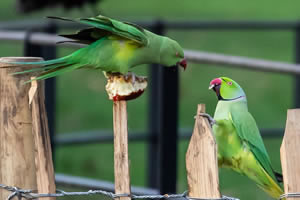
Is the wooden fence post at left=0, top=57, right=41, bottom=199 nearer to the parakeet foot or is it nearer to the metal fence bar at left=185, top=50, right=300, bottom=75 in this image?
the parakeet foot

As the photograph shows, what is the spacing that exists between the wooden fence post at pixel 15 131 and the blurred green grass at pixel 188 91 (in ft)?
15.1

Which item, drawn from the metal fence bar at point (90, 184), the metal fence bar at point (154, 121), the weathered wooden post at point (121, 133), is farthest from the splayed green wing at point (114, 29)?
the metal fence bar at point (154, 121)

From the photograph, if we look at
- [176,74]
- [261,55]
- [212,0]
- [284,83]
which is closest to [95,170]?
[176,74]

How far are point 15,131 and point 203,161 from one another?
623 mm

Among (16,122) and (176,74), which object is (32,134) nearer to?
(16,122)

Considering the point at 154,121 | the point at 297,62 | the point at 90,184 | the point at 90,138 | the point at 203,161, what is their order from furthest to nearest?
the point at 297,62 < the point at 154,121 < the point at 90,138 < the point at 90,184 < the point at 203,161

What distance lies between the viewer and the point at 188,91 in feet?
38.7

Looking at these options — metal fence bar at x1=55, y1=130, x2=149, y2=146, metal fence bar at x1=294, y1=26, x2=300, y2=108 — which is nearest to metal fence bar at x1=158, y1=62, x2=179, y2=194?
metal fence bar at x1=55, y1=130, x2=149, y2=146

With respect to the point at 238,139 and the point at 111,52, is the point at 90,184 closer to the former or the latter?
the point at 238,139

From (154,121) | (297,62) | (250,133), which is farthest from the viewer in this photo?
(297,62)

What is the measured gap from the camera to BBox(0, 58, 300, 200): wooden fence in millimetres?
2244

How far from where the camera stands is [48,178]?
2.38 m

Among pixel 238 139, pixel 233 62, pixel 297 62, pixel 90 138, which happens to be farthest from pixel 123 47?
pixel 297 62

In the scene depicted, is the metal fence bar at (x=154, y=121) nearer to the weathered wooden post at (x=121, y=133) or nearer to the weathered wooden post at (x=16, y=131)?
the weathered wooden post at (x=16, y=131)
